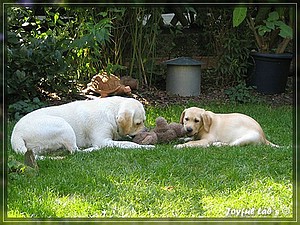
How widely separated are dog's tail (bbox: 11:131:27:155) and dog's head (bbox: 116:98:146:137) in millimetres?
683

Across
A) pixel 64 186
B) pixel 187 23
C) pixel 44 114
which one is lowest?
pixel 64 186

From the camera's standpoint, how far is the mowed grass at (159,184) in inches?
78.6

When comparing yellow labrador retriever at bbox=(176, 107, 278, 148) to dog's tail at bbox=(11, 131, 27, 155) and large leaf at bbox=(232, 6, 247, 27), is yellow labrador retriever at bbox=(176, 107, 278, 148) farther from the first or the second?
large leaf at bbox=(232, 6, 247, 27)

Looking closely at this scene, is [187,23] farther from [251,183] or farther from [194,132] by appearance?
[251,183]

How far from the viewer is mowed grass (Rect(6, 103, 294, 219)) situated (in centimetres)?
200

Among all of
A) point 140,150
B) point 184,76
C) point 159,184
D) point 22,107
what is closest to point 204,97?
point 184,76

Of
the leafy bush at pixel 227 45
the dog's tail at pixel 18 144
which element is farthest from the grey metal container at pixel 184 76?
the dog's tail at pixel 18 144

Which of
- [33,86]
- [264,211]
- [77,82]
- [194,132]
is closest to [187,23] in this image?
[77,82]

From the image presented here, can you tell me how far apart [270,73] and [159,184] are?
12.7ft

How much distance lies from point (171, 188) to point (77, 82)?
11.7 feet

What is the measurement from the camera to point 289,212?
190cm

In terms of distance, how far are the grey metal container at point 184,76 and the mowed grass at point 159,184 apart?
8.36ft

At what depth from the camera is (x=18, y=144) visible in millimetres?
3035

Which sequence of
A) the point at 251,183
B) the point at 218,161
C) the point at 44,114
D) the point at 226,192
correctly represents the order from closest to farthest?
the point at 226,192
the point at 251,183
the point at 218,161
the point at 44,114
